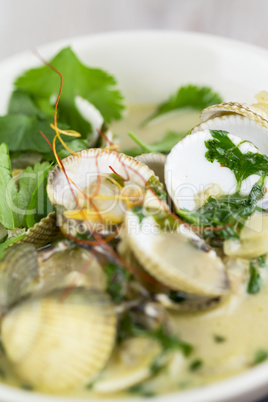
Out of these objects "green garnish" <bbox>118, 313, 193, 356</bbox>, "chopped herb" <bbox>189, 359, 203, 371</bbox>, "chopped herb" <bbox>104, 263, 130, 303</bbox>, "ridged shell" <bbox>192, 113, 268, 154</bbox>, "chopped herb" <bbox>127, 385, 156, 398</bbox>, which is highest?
"ridged shell" <bbox>192, 113, 268, 154</bbox>

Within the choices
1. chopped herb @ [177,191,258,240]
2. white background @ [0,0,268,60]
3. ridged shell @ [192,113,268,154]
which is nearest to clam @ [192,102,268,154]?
ridged shell @ [192,113,268,154]

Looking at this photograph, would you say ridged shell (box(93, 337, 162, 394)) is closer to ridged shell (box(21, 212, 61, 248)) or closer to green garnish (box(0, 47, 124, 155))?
ridged shell (box(21, 212, 61, 248))

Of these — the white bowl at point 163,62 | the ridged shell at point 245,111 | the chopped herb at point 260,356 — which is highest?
the white bowl at point 163,62

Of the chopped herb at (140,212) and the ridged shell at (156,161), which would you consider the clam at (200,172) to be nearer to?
the ridged shell at (156,161)

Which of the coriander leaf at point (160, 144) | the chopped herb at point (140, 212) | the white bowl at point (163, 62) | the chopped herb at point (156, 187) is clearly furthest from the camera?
the white bowl at point (163, 62)

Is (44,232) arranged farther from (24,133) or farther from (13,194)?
(24,133)

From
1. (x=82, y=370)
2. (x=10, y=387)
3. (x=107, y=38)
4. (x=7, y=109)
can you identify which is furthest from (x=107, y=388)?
(x=107, y=38)

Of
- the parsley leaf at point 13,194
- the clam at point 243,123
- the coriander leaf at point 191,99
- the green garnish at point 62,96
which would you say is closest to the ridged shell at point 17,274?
the parsley leaf at point 13,194

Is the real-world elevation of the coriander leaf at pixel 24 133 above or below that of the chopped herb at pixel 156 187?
above
